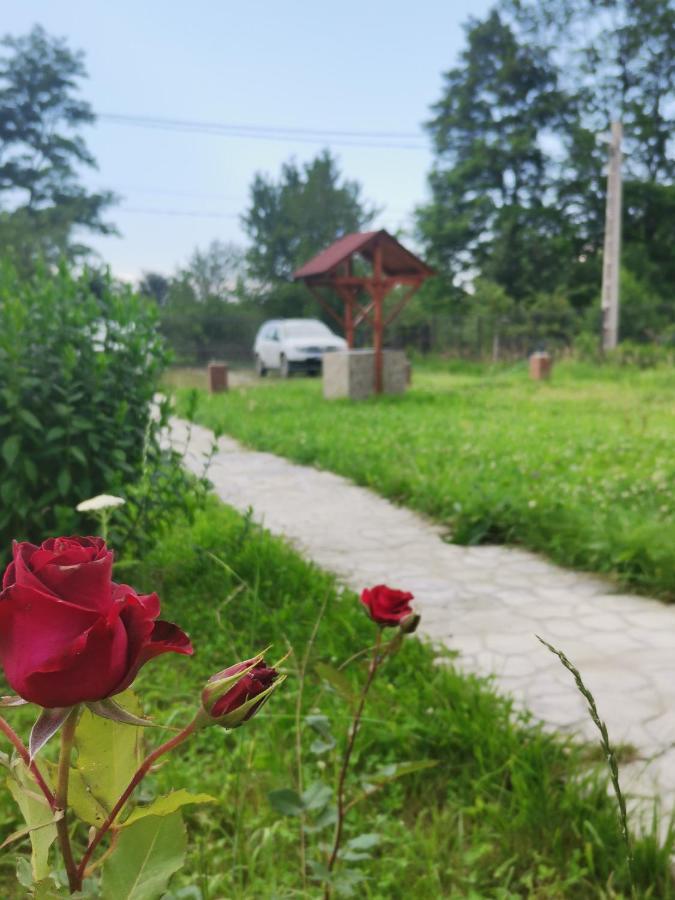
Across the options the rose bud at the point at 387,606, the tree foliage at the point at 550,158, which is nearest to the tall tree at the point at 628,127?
the tree foliage at the point at 550,158

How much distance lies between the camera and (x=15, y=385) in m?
3.57

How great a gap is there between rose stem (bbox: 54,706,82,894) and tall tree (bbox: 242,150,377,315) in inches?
1503

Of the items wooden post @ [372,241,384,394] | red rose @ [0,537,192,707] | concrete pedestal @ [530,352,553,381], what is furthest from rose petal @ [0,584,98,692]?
concrete pedestal @ [530,352,553,381]

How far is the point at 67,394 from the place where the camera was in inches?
142

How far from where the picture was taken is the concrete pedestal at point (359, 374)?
13.8m

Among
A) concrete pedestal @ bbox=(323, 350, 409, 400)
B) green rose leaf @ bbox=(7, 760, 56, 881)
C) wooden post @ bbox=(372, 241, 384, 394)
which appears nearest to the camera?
green rose leaf @ bbox=(7, 760, 56, 881)

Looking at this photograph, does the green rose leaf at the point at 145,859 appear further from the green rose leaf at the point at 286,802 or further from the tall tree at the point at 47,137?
the tall tree at the point at 47,137

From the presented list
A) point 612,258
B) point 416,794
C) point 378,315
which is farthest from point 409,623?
point 612,258

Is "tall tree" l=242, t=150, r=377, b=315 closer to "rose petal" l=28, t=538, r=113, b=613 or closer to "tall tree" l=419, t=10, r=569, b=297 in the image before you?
"tall tree" l=419, t=10, r=569, b=297

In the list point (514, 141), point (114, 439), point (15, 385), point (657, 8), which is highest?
point (657, 8)

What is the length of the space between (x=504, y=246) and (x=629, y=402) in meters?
24.7

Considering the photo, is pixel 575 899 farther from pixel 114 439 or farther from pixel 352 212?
pixel 352 212

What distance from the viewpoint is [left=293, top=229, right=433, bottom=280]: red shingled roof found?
568 inches

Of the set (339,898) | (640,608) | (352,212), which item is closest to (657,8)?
(352,212)
